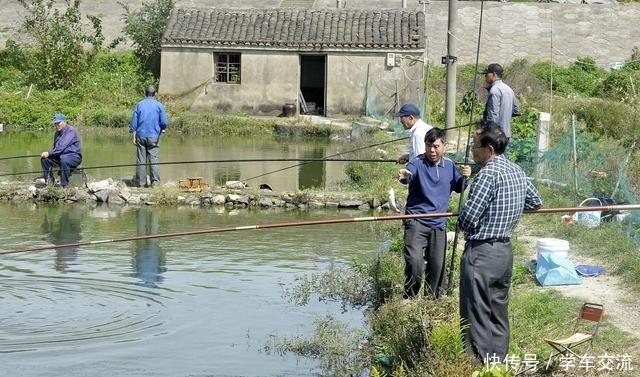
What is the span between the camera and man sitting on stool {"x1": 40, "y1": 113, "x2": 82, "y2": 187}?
17.5 meters

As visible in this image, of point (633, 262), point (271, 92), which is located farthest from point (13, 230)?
point (271, 92)

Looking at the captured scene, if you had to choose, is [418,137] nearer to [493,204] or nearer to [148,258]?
[493,204]

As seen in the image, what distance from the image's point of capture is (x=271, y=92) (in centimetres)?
3247

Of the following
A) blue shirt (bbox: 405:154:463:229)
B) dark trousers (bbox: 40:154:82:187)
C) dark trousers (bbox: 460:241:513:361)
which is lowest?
dark trousers (bbox: 40:154:82:187)

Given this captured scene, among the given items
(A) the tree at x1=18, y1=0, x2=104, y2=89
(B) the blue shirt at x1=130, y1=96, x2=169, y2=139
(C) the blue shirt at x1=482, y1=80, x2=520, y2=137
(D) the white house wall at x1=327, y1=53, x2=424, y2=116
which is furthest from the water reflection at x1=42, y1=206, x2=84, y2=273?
(A) the tree at x1=18, y1=0, x2=104, y2=89

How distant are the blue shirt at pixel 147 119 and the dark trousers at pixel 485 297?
11.4m

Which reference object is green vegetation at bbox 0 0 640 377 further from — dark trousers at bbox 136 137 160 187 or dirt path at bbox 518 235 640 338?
dark trousers at bbox 136 137 160 187

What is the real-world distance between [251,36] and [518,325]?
965 inches

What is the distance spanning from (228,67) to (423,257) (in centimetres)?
2408

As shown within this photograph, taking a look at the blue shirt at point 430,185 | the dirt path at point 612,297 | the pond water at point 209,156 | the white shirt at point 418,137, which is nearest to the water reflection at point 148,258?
the pond water at point 209,156

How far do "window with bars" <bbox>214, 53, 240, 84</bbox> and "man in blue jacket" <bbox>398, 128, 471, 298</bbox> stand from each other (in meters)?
23.8

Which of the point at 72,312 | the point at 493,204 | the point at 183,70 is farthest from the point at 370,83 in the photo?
the point at 493,204

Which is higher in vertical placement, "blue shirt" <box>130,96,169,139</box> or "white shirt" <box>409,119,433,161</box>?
"white shirt" <box>409,119,433,161</box>

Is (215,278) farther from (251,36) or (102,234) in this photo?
(251,36)
